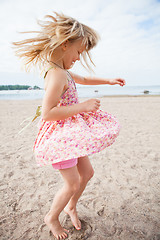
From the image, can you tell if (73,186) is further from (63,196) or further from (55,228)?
(55,228)

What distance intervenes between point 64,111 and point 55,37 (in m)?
0.58

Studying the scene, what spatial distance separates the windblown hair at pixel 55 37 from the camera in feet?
4.89

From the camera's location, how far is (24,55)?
167cm

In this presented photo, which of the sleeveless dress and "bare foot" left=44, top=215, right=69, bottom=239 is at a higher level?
the sleeveless dress

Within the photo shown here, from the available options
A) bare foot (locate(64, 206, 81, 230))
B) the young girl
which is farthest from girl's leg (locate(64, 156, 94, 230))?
the young girl

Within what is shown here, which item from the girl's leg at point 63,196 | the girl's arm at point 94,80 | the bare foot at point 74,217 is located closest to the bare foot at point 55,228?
the girl's leg at point 63,196

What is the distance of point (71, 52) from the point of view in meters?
1.60

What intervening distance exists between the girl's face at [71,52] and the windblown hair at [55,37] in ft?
0.11

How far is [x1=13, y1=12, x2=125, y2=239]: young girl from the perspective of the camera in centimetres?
147

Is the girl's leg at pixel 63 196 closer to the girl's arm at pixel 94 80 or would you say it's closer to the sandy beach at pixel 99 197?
the sandy beach at pixel 99 197

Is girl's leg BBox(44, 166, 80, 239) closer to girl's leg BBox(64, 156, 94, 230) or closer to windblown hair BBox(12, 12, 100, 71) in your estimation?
girl's leg BBox(64, 156, 94, 230)

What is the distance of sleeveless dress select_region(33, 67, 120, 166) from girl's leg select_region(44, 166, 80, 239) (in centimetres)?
21

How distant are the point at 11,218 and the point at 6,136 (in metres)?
3.51

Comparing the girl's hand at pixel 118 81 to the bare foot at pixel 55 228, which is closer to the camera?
the bare foot at pixel 55 228
